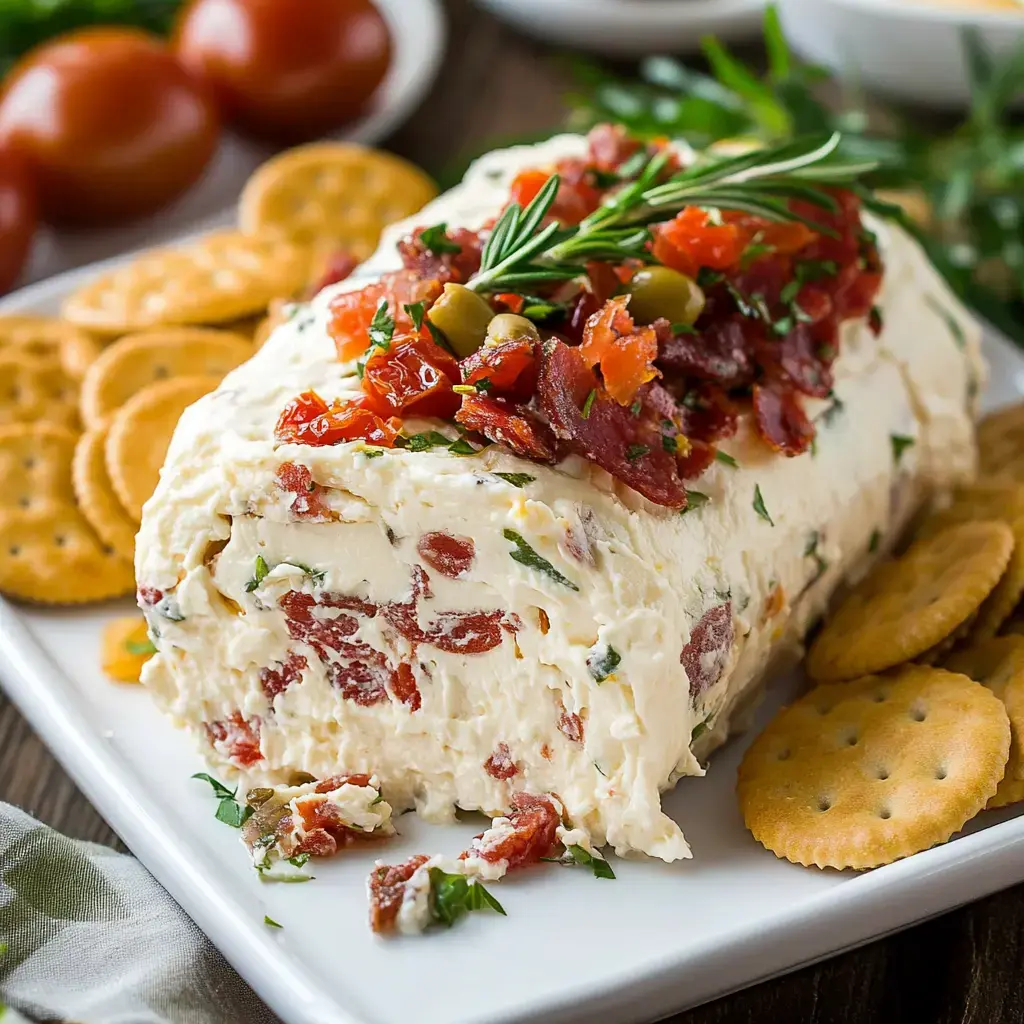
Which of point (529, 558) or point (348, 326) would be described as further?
point (348, 326)

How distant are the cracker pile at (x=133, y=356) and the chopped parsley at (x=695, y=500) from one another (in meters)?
1.44

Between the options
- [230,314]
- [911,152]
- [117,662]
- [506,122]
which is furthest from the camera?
[506,122]

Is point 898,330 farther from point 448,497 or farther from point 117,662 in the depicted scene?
point 117,662

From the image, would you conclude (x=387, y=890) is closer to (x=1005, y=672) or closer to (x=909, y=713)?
(x=909, y=713)

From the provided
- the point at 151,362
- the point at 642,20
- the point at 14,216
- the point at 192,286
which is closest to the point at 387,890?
the point at 151,362

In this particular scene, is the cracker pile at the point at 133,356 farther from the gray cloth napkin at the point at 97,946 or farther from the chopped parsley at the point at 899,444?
the chopped parsley at the point at 899,444

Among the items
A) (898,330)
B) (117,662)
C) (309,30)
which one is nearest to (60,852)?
(117,662)

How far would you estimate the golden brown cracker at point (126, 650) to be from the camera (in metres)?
3.59

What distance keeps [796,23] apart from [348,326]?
377cm


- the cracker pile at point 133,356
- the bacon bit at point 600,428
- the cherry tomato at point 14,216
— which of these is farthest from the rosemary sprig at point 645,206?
the cherry tomato at point 14,216

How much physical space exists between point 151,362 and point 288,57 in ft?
7.44

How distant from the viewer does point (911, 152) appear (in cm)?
553

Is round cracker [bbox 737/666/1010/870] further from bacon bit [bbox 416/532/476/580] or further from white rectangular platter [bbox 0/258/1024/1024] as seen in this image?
bacon bit [bbox 416/532/476/580]

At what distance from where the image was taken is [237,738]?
336cm
